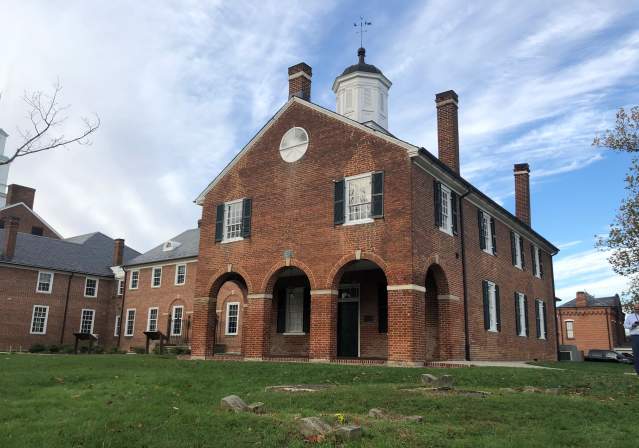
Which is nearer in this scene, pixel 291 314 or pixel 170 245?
pixel 291 314

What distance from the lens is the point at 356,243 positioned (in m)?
17.5

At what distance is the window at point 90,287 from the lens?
41.2 meters

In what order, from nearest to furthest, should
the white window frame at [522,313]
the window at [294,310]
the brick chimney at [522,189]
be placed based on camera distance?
the window at [294,310] → the white window frame at [522,313] → the brick chimney at [522,189]

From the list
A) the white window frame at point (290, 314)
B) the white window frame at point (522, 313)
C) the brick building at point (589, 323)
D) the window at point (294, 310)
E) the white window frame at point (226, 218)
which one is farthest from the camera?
the brick building at point (589, 323)

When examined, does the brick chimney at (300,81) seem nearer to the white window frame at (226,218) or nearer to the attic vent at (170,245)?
the white window frame at (226,218)

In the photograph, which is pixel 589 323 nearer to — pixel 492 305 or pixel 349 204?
pixel 492 305

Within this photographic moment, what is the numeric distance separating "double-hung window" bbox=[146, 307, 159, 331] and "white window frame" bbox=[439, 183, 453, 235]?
24.6 metres

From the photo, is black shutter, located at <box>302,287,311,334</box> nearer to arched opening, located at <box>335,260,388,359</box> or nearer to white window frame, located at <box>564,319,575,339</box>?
arched opening, located at <box>335,260,388,359</box>

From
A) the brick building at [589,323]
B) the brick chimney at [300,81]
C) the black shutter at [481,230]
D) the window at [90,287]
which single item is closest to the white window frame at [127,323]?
the window at [90,287]

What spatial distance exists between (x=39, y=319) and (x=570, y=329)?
43326 mm

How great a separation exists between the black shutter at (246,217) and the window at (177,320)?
1776 centimetres

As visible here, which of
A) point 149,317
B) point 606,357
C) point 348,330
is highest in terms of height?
point 149,317

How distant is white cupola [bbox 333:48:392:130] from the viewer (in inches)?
933

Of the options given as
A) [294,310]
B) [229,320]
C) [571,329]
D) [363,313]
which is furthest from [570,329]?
[363,313]
